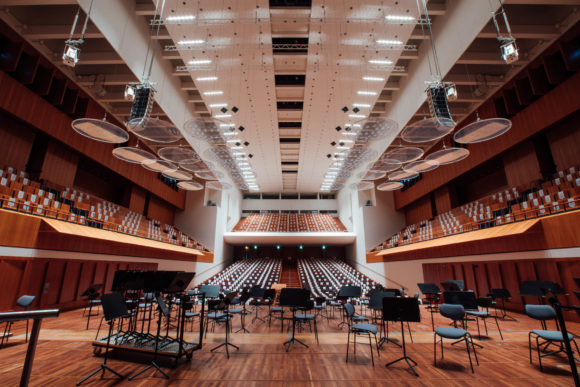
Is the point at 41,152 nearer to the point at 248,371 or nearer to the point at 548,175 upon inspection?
the point at 248,371

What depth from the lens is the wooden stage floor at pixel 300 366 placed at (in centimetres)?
321

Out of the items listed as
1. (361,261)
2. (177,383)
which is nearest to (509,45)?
(177,383)

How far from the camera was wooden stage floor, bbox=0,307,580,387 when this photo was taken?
10.5 feet

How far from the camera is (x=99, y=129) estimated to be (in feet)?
18.0

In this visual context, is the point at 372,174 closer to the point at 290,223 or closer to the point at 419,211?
the point at 419,211

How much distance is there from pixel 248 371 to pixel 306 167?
14.9m

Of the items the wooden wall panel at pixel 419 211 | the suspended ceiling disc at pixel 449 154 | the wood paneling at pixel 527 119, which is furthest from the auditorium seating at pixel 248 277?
the wood paneling at pixel 527 119

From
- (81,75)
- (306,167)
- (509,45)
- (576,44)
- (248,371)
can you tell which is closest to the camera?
(248,371)

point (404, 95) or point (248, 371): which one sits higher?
point (404, 95)

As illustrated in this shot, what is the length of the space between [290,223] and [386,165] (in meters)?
13.9

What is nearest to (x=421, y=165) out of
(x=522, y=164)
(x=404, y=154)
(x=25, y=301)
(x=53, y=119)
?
(x=404, y=154)

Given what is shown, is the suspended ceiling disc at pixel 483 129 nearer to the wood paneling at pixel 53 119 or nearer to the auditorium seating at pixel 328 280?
the auditorium seating at pixel 328 280

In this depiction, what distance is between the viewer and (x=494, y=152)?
9703 millimetres

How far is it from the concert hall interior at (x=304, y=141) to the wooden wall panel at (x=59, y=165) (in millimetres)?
64
